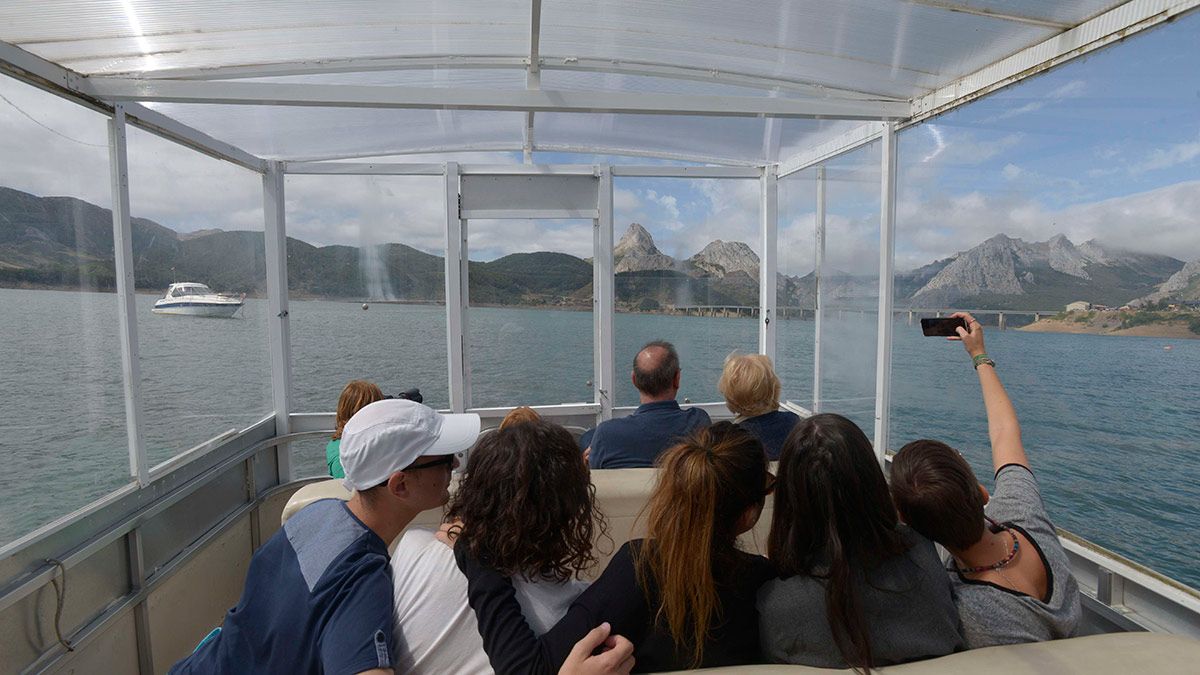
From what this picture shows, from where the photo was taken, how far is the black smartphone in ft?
7.09

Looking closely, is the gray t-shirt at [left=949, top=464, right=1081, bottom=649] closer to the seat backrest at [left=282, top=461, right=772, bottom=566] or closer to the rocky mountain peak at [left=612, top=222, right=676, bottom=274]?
the seat backrest at [left=282, top=461, right=772, bottom=566]

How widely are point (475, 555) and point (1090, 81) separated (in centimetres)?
235

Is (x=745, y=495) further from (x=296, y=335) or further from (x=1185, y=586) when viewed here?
(x=296, y=335)

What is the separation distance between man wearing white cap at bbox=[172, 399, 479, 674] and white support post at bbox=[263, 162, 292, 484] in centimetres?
303

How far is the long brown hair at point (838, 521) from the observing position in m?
1.27

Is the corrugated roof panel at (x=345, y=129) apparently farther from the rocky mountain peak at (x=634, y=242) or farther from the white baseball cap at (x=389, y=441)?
the white baseball cap at (x=389, y=441)

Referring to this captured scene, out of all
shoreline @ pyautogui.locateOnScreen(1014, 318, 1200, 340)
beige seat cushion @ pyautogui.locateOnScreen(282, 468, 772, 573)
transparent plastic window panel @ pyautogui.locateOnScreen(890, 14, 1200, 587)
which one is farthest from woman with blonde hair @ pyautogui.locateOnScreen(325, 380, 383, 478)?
shoreline @ pyautogui.locateOnScreen(1014, 318, 1200, 340)

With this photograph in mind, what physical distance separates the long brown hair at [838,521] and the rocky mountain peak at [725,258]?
333 cm

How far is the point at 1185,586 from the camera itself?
179cm

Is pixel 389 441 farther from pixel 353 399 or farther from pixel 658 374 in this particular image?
pixel 353 399

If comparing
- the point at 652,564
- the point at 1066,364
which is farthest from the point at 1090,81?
the point at 652,564

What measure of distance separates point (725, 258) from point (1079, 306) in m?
2.49

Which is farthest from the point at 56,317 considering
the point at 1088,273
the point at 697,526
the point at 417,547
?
the point at 1088,273

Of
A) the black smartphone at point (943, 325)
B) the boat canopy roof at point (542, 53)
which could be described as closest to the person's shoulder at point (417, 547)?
the black smartphone at point (943, 325)
